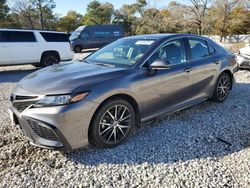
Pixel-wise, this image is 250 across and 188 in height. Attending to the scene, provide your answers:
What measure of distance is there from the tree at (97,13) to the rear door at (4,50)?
133ft

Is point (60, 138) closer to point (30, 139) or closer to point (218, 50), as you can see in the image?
point (30, 139)

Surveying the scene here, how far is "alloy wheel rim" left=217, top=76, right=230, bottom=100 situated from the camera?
530 centimetres

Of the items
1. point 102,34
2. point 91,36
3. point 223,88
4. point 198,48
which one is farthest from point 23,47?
point 102,34

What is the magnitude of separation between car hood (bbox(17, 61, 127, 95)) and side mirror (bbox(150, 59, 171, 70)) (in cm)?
45

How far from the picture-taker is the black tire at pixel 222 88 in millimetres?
5218

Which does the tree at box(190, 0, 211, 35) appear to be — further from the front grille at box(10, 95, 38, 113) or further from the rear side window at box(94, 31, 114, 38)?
the front grille at box(10, 95, 38, 113)

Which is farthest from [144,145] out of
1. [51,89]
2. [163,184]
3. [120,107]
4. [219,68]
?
[219,68]

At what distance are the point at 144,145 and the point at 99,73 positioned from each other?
1.20 m

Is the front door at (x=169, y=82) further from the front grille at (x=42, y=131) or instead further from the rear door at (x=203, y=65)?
the front grille at (x=42, y=131)

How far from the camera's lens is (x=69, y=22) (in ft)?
152

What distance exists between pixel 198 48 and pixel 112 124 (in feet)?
7.87

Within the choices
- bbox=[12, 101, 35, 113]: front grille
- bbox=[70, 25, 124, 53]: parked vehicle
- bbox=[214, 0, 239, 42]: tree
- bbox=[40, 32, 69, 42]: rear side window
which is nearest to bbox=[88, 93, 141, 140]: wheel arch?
bbox=[12, 101, 35, 113]: front grille

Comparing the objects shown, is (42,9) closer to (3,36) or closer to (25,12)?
(25,12)

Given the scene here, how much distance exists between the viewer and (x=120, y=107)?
139 inches
